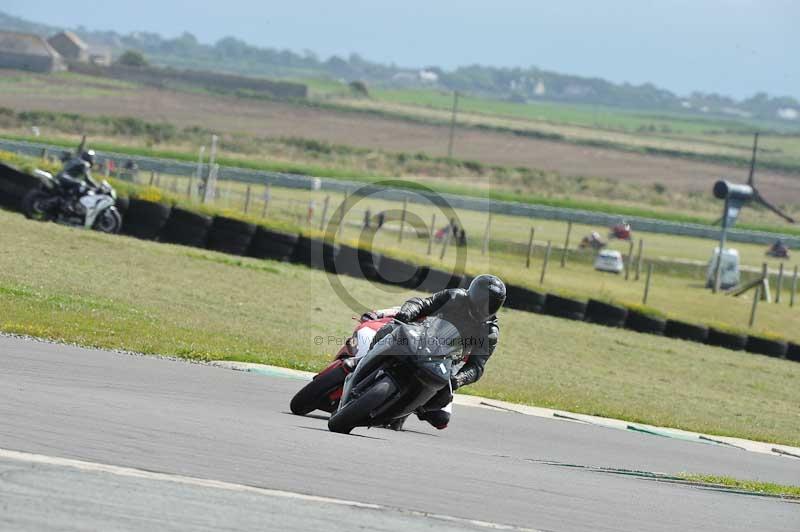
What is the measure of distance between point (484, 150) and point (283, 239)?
90588 mm

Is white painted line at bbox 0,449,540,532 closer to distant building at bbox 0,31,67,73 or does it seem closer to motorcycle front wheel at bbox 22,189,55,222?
motorcycle front wheel at bbox 22,189,55,222

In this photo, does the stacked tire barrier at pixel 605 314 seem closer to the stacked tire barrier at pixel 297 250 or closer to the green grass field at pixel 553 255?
the stacked tire barrier at pixel 297 250

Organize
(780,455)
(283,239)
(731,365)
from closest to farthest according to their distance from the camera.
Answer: (780,455), (731,365), (283,239)

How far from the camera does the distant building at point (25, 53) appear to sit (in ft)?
265

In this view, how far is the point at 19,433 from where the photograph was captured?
6.88m

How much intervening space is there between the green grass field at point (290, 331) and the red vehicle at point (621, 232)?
3100 cm

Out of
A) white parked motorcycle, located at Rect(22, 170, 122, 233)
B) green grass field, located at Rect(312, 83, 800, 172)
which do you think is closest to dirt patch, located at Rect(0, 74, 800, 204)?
green grass field, located at Rect(312, 83, 800, 172)

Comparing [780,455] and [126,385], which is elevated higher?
[126,385]

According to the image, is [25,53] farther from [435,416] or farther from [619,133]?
[619,133]

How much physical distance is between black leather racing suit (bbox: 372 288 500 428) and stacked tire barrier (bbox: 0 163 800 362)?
1426 cm

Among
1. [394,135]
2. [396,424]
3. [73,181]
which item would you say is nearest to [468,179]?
[394,135]

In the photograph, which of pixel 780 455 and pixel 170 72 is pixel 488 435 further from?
pixel 170 72

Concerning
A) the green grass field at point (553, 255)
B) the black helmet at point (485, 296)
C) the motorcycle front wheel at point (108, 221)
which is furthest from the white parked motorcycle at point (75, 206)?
the black helmet at point (485, 296)

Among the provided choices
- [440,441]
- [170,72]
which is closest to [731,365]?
[440,441]
